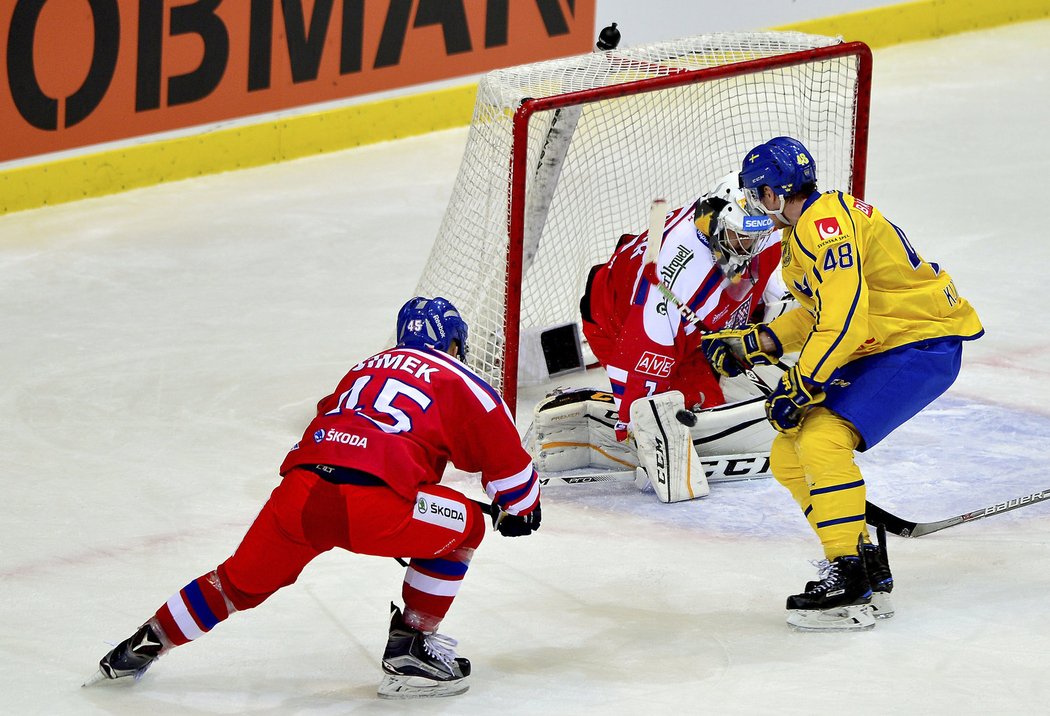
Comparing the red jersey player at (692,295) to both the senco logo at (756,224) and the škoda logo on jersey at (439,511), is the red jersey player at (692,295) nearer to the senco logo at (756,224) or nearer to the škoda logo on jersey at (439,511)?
the senco logo at (756,224)

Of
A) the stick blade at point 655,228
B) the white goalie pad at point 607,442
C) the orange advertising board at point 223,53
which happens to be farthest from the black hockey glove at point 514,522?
the orange advertising board at point 223,53

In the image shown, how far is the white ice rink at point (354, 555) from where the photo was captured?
3607mm

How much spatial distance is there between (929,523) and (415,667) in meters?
1.52

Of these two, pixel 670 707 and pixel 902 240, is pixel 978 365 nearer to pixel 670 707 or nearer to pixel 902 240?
pixel 902 240

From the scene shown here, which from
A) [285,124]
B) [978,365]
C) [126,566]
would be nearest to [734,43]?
[978,365]

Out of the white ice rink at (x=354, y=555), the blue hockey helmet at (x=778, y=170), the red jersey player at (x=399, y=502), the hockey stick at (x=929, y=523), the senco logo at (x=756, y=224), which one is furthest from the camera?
the senco logo at (x=756, y=224)

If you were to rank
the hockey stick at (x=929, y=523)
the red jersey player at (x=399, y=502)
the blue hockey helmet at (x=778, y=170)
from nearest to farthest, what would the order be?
1. the red jersey player at (x=399, y=502)
2. the blue hockey helmet at (x=778, y=170)
3. the hockey stick at (x=929, y=523)

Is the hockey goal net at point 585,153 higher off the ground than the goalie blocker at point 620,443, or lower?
higher

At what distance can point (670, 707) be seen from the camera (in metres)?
3.46

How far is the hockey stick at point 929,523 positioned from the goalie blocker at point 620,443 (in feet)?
1.97

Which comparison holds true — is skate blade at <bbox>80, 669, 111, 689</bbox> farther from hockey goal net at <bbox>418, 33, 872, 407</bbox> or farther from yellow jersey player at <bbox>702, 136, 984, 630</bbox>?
hockey goal net at <bbox>418, 33, 872, 407</bbox>

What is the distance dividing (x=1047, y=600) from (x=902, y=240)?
91cm

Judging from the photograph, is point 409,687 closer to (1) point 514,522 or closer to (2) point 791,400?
(1) point 514,522

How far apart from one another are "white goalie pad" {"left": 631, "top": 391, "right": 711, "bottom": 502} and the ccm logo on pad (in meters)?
1.03
